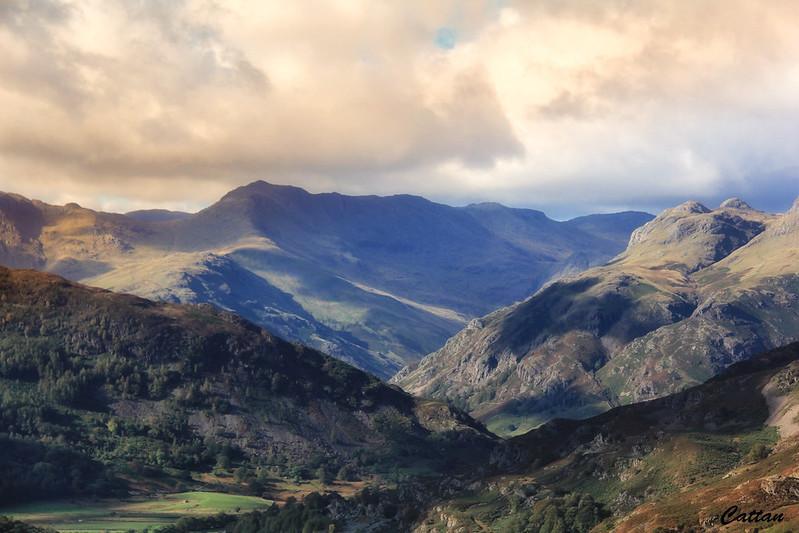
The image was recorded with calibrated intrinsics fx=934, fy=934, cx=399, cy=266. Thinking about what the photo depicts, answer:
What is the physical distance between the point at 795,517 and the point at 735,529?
628 inches

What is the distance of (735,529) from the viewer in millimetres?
198000

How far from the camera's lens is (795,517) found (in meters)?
185

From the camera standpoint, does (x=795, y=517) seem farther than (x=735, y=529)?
No
